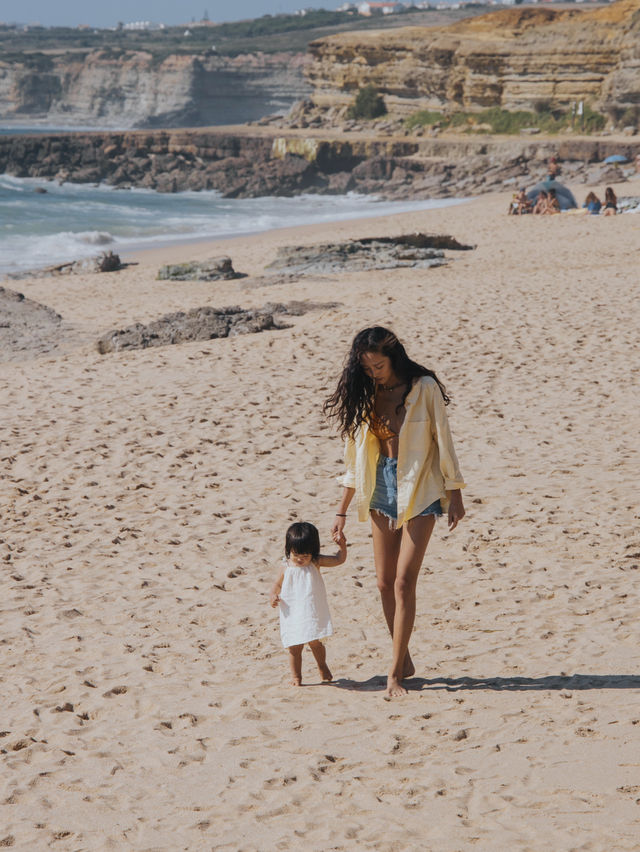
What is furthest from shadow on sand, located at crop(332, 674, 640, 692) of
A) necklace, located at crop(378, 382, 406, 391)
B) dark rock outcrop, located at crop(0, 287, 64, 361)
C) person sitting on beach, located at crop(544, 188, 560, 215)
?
person sitting on beach, located at crop(544, 188, 560, 215)

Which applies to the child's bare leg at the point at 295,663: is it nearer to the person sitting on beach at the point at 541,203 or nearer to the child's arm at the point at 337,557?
the child's arm at the point at 337,557

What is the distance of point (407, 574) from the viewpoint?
4.36 m

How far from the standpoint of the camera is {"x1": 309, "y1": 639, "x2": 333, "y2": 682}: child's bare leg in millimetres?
4773

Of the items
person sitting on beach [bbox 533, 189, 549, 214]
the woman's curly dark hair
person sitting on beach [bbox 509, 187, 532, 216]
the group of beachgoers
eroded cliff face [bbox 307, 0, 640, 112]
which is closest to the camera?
the woman's curly dark hair

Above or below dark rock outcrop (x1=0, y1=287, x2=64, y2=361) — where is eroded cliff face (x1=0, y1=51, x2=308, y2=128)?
above

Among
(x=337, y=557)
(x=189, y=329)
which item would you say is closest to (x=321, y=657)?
(x=337, y=557)

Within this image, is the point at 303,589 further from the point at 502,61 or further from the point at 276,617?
the point at 502,61

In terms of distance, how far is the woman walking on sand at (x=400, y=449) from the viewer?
427cm

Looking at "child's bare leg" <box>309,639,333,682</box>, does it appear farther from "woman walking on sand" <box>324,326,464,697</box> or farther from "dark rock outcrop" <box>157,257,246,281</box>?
"dark rock outcrop" <box>157,257,246,281</box>

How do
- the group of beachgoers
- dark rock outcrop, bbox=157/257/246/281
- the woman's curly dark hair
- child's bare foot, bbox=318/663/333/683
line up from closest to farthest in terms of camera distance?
1. the woman's curly dark hair
2. child's bare foot, bbox=318/663/333/683
3. dark rock outcrop, bbox=157/257/246/281
4. the group of beachgoers

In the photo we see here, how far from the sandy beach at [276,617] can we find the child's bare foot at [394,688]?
5 cm

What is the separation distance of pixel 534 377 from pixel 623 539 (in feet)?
12.5

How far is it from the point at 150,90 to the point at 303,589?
13003cm

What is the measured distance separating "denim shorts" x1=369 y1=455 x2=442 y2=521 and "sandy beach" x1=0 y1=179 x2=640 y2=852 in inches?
34.5
